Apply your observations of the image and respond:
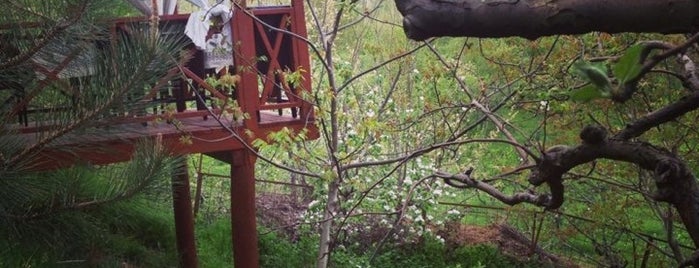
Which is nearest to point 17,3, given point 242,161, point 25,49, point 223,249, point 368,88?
point 25,49

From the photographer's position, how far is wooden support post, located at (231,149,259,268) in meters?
4.98

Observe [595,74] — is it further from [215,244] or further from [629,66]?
[215,244]

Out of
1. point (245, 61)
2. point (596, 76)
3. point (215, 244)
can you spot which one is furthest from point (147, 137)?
point (215, 244)

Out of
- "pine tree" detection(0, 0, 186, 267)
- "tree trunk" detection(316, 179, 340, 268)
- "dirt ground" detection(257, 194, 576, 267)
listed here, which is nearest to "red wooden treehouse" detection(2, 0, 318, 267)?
"tree trunk" detection(316, 179, 340, 268)

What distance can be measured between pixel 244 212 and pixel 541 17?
172 inches

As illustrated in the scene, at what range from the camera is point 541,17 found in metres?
0.86

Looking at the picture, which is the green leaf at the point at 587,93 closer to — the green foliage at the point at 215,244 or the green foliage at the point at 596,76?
the green foliage at the point at 596,76

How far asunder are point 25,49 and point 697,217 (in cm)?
247

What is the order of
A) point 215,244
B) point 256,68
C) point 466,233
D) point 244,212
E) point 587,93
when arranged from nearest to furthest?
point 587,93 → point 256,68 → point 244,212 → point 215,244 → point 466,233

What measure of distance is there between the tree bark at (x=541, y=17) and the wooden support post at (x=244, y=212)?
4.14m

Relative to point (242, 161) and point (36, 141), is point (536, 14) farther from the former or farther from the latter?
point (242, 161)

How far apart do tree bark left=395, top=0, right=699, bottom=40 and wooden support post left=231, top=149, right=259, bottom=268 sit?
4138mm

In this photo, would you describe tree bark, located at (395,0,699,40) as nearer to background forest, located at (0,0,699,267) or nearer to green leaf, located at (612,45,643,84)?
green leaf, located at (612,45,643,84)

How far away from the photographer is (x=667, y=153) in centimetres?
117
